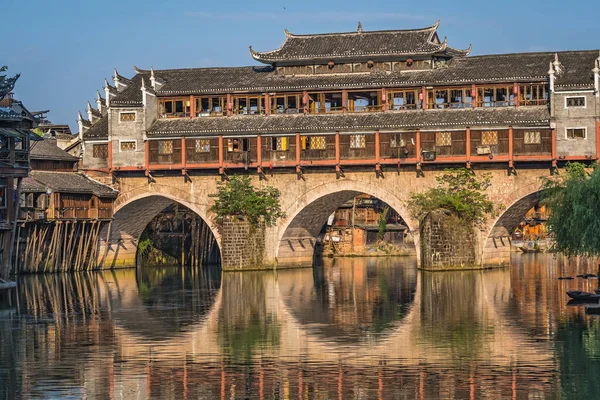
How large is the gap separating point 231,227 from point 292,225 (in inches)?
149

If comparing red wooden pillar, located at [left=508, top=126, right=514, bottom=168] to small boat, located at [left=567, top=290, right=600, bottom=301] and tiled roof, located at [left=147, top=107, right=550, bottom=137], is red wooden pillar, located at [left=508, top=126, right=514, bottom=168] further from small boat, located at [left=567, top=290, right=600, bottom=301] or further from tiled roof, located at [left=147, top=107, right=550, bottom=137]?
small boat, located at [left=567, top=290, right=600, bottom=301]

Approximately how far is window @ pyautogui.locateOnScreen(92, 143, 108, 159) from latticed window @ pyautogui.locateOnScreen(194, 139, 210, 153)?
6.40 meters

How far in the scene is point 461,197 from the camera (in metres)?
69.7

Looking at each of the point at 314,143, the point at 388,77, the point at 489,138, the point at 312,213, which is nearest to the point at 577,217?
the point at 489,138

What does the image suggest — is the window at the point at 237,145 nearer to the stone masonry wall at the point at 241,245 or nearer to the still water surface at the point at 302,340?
the stone masonry wall at the point at 241,245

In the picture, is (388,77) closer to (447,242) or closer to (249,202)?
(447,242)

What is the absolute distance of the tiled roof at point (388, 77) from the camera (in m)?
69.6

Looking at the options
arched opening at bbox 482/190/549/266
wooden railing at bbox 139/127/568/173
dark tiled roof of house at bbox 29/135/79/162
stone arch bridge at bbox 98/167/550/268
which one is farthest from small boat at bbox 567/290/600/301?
dark tiled roof of house at bbox 29/135/79/162

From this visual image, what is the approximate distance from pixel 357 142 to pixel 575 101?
12719 mm

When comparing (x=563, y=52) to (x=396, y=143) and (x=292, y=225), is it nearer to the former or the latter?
(x=396, y=143)

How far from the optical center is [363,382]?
3114cm

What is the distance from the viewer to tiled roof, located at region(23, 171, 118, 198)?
72.5 meters

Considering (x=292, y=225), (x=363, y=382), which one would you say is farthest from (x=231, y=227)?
(x=363, y=382)

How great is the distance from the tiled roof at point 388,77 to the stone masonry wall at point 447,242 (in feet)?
26.4
